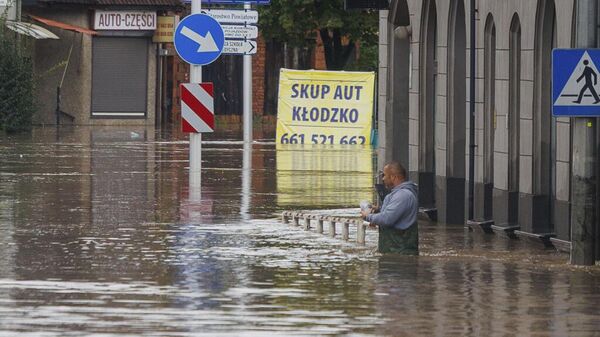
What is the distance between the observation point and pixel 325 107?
46.8m

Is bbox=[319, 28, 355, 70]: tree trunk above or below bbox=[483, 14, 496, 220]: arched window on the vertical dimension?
above

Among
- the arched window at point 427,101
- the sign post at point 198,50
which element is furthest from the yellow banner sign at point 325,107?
the arched window at point 427,101

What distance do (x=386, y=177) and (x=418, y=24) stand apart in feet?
28.9

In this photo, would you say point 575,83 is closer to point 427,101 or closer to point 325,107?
point 427,101

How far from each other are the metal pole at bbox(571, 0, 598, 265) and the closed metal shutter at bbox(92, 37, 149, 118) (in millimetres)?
45832

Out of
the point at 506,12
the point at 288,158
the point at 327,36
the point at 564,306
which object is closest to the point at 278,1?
the point at 327,36

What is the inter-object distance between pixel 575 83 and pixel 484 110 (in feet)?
19.5

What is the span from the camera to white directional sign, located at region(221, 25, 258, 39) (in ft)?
154

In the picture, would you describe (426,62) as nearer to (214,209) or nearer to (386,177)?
(214,209)

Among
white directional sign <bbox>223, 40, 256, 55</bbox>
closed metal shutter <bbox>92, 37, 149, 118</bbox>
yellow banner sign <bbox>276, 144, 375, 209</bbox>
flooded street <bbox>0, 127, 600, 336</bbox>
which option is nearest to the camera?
flooded street <bbox>0, 127, 600, 336</bbox>

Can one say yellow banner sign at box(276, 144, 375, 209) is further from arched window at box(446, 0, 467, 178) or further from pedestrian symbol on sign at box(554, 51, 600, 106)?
pedestrian symbol on sign at box(554, 51, 600, 106)

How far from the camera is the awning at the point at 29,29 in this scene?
55.3 metres

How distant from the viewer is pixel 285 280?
48.8 ft

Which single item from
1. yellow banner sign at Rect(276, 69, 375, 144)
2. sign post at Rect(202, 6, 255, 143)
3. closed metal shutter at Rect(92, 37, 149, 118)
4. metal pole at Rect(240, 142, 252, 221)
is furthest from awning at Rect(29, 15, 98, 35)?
metal pole at Rect(240, 142, 252, 221)
